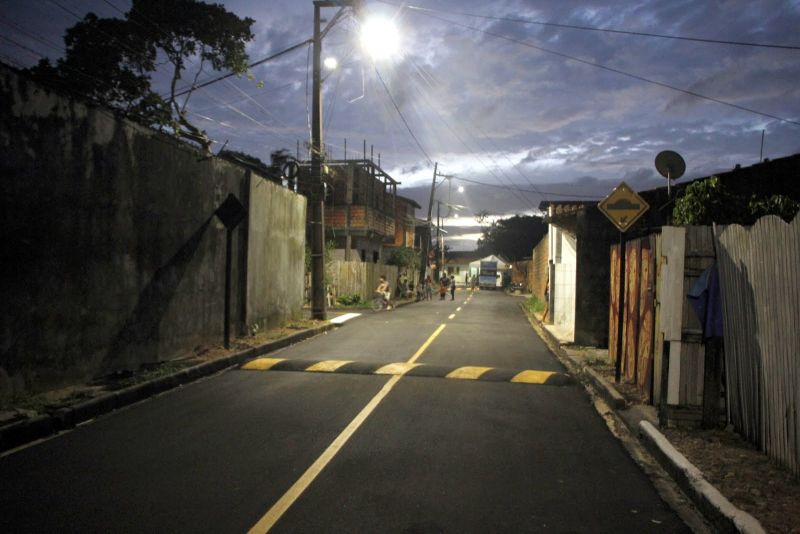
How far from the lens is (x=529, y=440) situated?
645 cm

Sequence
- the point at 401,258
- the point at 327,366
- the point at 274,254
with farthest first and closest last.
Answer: the point at 401,258 < the point at 274,254 < the point at 327,366

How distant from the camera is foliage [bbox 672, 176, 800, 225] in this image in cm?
813

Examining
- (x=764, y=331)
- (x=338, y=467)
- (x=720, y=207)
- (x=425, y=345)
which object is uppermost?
(x=720, y=207)

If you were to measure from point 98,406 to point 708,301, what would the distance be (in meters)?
7.25

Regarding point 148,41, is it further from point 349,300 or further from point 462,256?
point 462,256

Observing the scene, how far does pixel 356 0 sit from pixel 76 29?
354 inches

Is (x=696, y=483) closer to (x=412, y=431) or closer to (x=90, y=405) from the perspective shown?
(x=412, y=431)

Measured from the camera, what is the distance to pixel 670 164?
10477mm

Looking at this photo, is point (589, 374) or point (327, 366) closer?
point (589, 374)

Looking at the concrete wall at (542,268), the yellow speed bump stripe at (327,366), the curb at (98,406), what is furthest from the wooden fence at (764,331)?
the concrete wall at (542,268)

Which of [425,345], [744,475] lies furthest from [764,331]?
[425,345]

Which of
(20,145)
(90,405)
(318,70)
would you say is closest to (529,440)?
(90,405)

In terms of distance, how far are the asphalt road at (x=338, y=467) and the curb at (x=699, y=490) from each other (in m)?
0.28

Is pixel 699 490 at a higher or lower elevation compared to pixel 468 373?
higher
